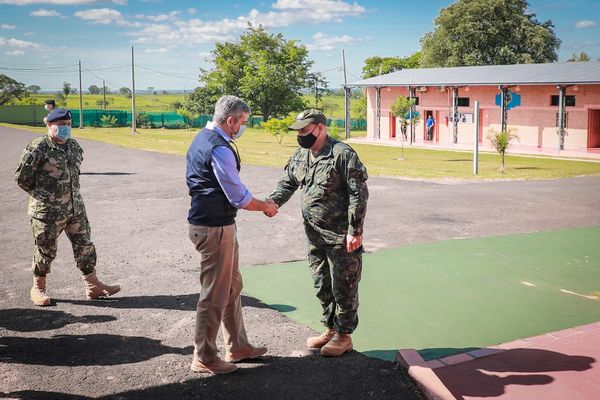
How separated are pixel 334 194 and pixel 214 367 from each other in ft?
5.44

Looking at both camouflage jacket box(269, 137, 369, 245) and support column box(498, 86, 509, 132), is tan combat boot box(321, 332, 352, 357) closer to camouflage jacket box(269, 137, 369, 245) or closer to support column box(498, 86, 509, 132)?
camouflage jacket box(269, 137, 369, 245)

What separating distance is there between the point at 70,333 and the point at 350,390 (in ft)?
8.94

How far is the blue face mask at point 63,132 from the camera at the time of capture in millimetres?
6320

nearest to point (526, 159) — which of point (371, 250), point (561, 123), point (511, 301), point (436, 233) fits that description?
point (561, 123)

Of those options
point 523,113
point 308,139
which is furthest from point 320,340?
point 523,113

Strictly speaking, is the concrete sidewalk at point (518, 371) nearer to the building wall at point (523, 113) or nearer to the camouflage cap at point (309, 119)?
the camouflage cap at point (309, 119)

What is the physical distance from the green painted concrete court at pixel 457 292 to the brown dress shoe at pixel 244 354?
0.90 meters

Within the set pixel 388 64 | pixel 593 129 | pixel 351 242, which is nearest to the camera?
pixel 351 242

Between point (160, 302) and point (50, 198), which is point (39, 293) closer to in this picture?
point (50, 198)

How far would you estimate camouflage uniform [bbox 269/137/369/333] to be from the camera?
4.90m

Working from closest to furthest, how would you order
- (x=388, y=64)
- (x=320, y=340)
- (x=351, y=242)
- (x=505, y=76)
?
(x=351, y=242)
(x=320, y=340)
(x=505, y=76)
(x=388, y=64)

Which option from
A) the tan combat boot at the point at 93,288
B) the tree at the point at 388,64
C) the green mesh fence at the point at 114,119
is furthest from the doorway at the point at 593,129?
the tree at the point at 388,64

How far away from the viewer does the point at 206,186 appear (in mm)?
4621

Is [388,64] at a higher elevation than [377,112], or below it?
higher
